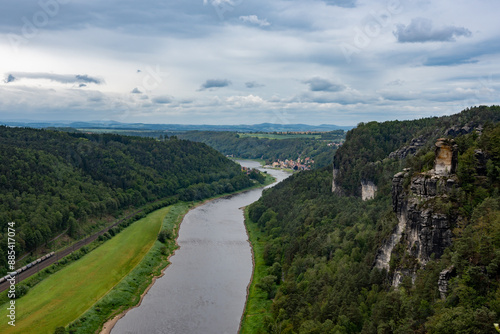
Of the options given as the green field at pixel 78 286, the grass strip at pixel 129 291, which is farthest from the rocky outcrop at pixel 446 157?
the green field at pixel 78 286

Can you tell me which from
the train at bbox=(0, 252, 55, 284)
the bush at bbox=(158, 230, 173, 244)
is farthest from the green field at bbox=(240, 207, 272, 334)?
the train at bbox=(0, 252, 55, 284)

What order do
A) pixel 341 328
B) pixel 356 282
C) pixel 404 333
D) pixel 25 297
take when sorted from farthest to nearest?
1. pixel 25 297
2. pixel 356 282
3. pixel 341 328
4. pixel 404 333

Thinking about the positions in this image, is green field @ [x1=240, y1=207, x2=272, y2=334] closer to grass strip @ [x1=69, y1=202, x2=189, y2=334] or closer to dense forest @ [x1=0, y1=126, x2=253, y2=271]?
grass strip @ [x1=69, y1=202, x2=189, y2=334]

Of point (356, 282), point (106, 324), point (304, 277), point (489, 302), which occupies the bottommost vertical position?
point (106, 324)

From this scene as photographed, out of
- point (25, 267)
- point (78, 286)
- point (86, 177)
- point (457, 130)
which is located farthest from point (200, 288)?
point (86, 177)

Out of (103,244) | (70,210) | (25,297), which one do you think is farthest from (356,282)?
(70,210)

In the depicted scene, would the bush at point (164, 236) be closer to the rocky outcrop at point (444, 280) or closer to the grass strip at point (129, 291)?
→ the grass strip at point (129, 291)

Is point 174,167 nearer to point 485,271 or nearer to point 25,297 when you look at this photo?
point 25,297
